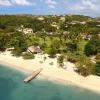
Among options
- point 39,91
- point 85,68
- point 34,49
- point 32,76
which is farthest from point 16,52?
point 39,91

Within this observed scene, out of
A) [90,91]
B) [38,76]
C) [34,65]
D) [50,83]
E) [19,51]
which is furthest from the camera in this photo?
[19,51]

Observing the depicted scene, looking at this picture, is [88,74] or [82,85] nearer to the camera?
[82,85]

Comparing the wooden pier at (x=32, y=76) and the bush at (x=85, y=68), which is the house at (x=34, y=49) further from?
the bush at (x=85, y=68)

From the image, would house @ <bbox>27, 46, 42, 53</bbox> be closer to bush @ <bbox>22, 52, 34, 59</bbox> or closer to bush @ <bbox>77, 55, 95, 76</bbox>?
bush @ <bbox>22, 52, 34, 59</bbox>

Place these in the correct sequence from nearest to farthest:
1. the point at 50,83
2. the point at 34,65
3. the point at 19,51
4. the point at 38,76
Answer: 1. the point at 50,83
2. the point at 38,76
3. the point at 34,65
4. the point at 19,51

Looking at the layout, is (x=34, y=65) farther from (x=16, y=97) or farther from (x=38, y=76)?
(x=16, y=97)

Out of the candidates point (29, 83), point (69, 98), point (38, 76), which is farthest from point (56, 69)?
point (69, 98)
